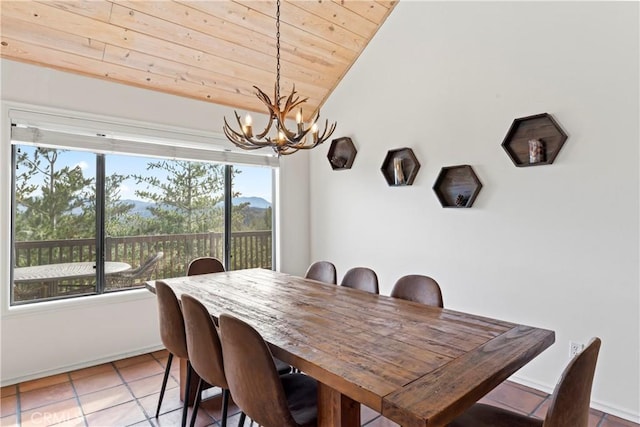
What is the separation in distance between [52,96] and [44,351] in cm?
200

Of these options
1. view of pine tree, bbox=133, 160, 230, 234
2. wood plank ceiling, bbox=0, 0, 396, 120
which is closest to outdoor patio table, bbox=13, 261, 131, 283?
view of pine tree, bbox=133, 160, 230, 234

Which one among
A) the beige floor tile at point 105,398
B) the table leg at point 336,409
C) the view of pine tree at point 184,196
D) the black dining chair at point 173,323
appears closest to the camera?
the table leg at point 336,409

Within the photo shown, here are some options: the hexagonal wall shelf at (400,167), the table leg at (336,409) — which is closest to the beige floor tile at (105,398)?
the table leg at (336,409)

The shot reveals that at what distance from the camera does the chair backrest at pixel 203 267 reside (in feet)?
10.2

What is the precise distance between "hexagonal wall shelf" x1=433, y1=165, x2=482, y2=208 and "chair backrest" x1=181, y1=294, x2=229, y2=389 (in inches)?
87.8

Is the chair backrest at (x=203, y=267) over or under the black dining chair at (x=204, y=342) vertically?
over

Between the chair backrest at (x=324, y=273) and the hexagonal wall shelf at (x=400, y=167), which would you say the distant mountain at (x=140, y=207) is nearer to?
the chair backrest at (x=324, y=273)

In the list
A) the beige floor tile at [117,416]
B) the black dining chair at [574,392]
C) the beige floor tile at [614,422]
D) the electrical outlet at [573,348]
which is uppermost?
the black dining chair at [574,392]

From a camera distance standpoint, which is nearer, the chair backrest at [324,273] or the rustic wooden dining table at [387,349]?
the rustic wooden dining table at [387,349]

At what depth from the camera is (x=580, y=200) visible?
A: 242 cm

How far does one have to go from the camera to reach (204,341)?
169 centimetres

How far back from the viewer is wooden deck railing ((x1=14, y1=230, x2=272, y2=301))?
116 inches

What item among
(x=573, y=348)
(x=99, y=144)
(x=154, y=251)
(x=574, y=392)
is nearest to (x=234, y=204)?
(x=154, y=251)

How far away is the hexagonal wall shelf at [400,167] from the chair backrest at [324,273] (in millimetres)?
1110
